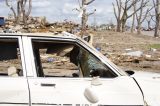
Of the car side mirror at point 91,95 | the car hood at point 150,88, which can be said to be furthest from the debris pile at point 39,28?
the car hood at point 150,88

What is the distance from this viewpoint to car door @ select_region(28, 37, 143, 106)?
5.43 metres

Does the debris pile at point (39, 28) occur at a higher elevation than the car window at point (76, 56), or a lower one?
lower

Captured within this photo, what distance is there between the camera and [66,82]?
5.62 m

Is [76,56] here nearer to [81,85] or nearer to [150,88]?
[81,85]

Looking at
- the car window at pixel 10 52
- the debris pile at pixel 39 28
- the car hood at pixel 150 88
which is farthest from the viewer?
the debris pile at pixel 39 28

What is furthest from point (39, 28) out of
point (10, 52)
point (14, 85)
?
point (14, 85)

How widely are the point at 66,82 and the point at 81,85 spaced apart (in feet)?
0.64

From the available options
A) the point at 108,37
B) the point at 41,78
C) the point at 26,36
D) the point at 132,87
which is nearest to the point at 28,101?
the point at 41,78

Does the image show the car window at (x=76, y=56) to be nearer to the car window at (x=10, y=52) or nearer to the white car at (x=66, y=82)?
the white car at (x=66, y=82)

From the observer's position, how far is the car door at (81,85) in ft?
17.8

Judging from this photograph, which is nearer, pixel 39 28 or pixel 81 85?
pixel 81 85

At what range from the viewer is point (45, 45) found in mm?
6047

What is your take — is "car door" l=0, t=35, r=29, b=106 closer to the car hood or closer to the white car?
the white car

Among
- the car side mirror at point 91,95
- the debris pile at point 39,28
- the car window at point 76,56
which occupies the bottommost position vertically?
the debris pile at point 39,28
